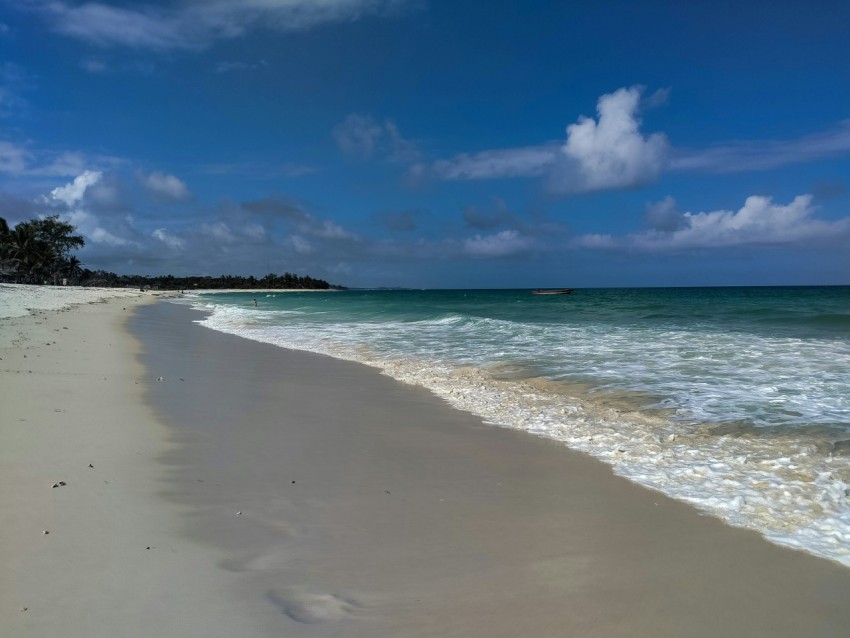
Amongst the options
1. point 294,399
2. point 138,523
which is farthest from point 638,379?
point 138,523

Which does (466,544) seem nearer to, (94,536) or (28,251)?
(94,536)

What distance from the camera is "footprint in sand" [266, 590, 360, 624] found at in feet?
10.1

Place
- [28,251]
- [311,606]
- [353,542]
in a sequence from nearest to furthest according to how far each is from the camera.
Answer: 1. [311,606]
2. [353,542]
3. [28,251]

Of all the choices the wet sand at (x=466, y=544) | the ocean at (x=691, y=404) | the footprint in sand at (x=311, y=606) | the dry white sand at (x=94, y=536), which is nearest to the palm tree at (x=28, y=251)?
the ocean at (x=691, y=404)

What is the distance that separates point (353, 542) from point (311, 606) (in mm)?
873

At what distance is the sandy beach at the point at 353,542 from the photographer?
3076mm

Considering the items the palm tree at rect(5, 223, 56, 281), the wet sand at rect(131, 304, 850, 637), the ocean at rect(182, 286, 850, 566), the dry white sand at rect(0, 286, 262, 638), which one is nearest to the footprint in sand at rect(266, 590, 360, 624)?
the wet sand at rect(131, 304, 850, 637)

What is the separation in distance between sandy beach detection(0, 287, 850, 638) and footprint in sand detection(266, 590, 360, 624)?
0.01 m

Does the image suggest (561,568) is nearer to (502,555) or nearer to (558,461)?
(502,555)

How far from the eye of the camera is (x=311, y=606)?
10.4 feet

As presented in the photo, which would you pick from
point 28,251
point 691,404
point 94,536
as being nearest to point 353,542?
point 94,536

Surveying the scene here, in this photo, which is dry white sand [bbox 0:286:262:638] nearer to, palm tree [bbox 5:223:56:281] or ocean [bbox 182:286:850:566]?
ocean [bbox 182:286:850:566]

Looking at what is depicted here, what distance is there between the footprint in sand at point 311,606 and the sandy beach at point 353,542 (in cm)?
1

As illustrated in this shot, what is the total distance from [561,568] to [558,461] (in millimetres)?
2581
